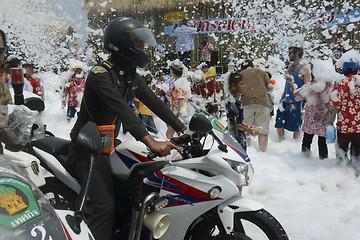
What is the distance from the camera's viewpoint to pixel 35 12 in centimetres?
1825

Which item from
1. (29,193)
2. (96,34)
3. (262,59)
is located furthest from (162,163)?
(96,34)

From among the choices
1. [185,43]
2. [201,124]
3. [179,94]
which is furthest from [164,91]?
[185,43]

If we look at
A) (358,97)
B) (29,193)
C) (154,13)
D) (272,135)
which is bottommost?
(272,135)

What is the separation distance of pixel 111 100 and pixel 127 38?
531 mm

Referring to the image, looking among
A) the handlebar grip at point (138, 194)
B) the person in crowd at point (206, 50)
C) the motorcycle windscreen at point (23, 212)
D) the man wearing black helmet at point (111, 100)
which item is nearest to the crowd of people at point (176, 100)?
the man wearing black helmet at point (111, 100)

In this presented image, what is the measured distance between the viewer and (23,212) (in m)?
1.25

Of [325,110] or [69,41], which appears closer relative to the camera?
[325,110]

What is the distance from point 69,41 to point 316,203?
1705 centimetres

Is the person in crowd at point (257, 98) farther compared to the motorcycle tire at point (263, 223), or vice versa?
the person in crowd at point (257, 98)

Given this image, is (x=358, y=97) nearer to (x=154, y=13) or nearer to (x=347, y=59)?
(x=347, y=59)

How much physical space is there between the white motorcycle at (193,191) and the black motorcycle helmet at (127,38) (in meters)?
0.69

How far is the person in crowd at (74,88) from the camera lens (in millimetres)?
11133

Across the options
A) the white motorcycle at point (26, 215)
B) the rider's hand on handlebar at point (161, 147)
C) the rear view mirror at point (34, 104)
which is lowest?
the rider's hand on handlebar at point (161, 147)

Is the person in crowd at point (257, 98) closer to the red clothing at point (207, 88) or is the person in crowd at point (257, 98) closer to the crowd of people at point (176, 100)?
the crowd of people at point (176, 100)
